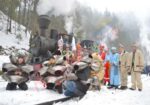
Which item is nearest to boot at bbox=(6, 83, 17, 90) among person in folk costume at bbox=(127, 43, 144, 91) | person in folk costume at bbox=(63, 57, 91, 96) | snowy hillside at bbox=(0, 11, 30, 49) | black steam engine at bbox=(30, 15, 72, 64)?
person in folk costume at bbox=(63, 57, 91, 96)

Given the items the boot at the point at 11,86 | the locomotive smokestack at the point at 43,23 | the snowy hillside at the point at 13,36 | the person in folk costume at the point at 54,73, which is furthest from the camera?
the snowy hillside at the point at 13,36

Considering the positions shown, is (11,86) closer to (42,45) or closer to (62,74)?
(62,74)

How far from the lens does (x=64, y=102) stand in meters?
9.76

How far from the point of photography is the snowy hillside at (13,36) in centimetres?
4413

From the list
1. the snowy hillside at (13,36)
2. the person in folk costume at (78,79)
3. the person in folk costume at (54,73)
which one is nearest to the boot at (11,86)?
the person in folk costume at (54,73)

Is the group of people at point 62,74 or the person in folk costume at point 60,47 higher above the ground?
the person in folk costume at point 60,47

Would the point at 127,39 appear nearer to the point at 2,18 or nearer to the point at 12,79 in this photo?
the point at 2,18

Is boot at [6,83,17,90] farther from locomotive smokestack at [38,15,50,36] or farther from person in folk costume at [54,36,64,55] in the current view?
locomotive smokestack at [38,15,50,36]

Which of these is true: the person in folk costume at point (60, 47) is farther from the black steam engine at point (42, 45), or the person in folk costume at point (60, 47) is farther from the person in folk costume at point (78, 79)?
the person in folk costume at point (78, 79)

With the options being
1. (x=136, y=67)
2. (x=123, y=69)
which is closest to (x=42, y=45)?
(x=123, y=69)

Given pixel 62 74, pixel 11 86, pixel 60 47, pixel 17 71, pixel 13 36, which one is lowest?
pixel 11 86

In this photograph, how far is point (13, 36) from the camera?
47562 millimetres

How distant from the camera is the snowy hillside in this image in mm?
44131

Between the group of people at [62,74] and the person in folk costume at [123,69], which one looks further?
the person in folk costume at [123,69]
